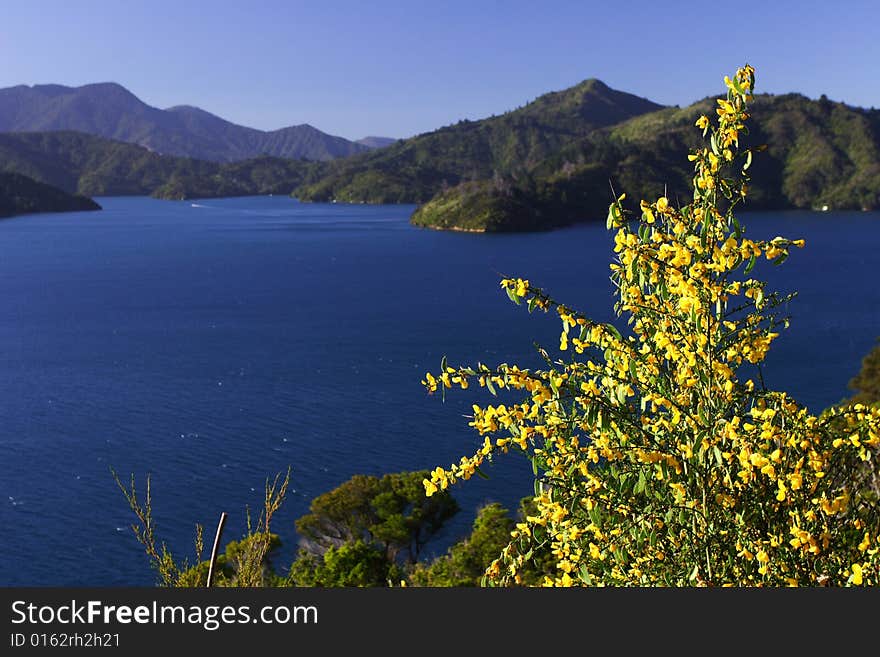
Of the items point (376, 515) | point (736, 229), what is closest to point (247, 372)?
point (376, 515)

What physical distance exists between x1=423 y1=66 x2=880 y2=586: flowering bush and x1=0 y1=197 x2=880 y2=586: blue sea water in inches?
948

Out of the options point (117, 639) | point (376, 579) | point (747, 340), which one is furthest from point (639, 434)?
point (376, 579)

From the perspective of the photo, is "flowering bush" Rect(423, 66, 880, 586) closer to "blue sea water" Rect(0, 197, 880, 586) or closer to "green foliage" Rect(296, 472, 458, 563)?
"blue sea water" Rect(0, 197, 880, 586)

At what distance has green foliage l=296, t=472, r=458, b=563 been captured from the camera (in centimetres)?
3312

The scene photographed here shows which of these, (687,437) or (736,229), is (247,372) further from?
(736,229)

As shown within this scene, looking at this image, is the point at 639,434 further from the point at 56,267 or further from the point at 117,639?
the point at 56,267

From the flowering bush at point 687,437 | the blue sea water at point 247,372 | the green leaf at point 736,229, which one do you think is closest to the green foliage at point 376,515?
the blue sea water at point 247,372

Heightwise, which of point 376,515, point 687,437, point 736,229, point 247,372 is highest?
point 736,229

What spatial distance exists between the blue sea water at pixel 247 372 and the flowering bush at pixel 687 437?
948 inches

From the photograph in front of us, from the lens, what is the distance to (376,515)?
33938 millimetres

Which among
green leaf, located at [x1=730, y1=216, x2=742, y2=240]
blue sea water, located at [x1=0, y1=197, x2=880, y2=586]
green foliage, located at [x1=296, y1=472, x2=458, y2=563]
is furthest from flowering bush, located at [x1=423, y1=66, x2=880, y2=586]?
green foliage, located at [x1=296, y1=472, x2=458, y2=563]

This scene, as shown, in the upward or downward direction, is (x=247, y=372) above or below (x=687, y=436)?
below

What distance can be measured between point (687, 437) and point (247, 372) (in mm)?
58917

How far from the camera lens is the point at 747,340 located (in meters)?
6.07
